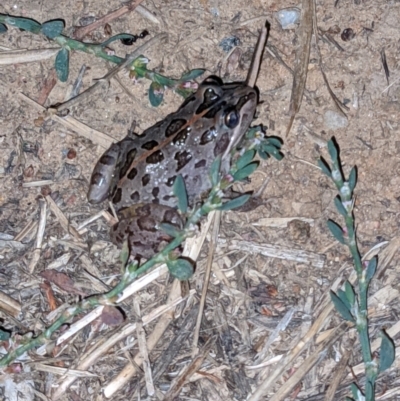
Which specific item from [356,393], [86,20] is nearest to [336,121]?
[356,393]

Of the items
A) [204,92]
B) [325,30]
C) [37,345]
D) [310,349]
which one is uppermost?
[325,30]

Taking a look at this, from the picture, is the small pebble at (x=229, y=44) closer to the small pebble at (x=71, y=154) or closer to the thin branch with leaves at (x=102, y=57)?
the thin branch with leaves at (x=102, y=57)

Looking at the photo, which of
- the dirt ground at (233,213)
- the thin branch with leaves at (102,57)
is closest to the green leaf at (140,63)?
the thin branch with leaves at (102,57)

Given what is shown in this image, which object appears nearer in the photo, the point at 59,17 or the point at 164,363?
the point at 164,363

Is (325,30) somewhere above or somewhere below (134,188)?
above

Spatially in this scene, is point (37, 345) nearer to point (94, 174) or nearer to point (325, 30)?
point (94, 174)

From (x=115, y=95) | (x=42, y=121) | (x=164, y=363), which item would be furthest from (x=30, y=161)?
(x=164, y=363)

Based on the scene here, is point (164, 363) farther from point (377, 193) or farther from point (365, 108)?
point (365, 108)
